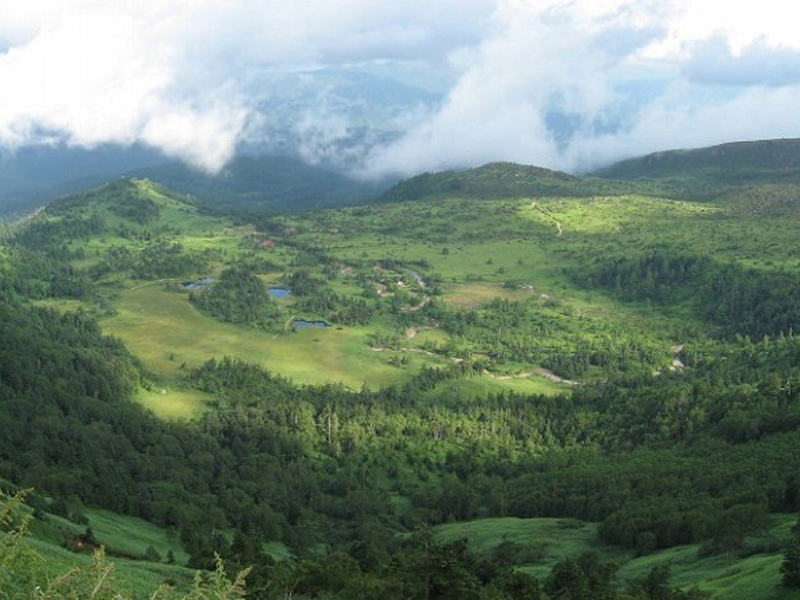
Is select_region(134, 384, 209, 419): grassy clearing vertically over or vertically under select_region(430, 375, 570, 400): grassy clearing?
over

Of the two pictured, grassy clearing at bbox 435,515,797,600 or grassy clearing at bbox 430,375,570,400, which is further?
grassy clearing at bbox 430,375,570,400

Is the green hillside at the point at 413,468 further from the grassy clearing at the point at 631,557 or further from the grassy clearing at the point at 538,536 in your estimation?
the grassy clearing at the point at 538,536

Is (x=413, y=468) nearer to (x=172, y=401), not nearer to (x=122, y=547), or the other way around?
(x=172, y=401)

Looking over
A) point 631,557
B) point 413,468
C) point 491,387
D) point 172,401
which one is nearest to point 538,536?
point 631,557

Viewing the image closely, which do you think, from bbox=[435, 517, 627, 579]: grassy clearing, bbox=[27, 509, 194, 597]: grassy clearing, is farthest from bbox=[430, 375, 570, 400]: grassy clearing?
bbox=[27, 509, 194, 597]: grassy clearing

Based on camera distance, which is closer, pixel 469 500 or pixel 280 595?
pixel 280 595

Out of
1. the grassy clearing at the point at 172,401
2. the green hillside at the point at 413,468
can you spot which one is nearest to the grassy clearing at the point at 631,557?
the green hillside at the point at 413,468

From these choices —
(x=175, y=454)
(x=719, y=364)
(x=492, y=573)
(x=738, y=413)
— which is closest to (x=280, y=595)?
(x=492, y=573)

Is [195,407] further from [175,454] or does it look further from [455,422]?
[455,422]

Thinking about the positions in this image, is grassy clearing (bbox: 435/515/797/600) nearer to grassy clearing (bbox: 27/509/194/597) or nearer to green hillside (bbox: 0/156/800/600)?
green hillside (bbox: 0/156/800/600)

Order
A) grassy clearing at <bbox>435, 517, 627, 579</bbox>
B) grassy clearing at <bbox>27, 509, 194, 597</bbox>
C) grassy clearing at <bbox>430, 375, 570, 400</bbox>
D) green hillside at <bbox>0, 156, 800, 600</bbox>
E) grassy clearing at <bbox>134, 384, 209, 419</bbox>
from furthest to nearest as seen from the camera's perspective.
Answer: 1. grassy clearing at <bbox>430, 375, 570, 400</bbox>
2. grassy clearing at <bbox>134, 384, 209, 419</bbox>
3. grassy clearing at <bbox>435, 517, 627, 579</bbox>
4. green hillside at <bbox>0, 156, 800, 600</bbox>
5. grassy clearing at <bbox>27, 509, 194, 597</bbox>

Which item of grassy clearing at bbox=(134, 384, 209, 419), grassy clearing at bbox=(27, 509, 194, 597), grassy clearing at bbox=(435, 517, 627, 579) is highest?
grassy clearing at bbox=(27, 509, 194, 597)
